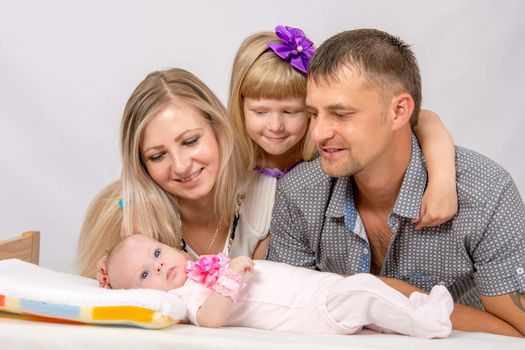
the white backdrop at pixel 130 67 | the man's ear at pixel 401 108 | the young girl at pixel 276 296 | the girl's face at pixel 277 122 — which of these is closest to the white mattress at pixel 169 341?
the young girl at pixel 276 296

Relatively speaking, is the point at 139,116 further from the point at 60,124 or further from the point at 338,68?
the point at 60,124

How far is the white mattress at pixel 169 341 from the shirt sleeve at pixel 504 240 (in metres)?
0.40

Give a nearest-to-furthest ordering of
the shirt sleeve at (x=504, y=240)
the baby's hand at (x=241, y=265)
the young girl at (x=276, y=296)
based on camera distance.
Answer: the young girl at (x=276, y=296)
the baby's hand at (x=241, y=265)
the shirt sleeve at (x=504, y=240)

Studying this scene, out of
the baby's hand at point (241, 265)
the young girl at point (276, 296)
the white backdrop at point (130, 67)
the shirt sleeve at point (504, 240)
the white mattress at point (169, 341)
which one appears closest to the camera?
the white mattress at point (169, 341)

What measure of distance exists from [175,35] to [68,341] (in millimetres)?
2611

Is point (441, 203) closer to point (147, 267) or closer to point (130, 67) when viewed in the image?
point (147, 267)

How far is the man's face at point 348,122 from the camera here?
8.20 feet

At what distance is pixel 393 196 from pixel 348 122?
1.20 ft

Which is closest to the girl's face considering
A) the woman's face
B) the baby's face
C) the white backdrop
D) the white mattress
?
the woman's face

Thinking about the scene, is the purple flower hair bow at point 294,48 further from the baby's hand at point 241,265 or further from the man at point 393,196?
the baby's hand at point 241,265

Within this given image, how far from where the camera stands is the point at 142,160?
115 inches

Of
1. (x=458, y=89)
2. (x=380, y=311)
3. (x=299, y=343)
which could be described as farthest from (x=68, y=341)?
(x=458, y=89)

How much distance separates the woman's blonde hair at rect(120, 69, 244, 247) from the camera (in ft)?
9.43

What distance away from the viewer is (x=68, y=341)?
2.01 metres
